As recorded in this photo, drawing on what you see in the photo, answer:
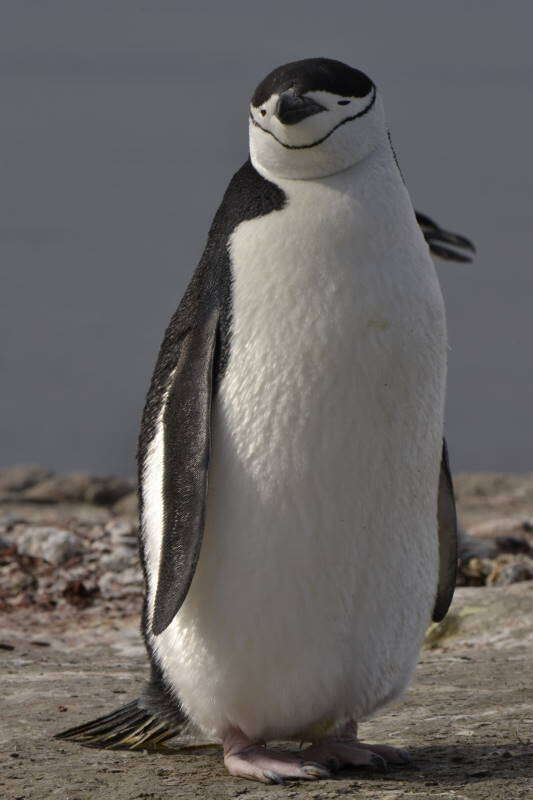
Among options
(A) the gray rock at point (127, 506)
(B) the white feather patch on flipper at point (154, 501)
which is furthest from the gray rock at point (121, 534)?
(B) the white feather patch on flipper at point (154, 501)

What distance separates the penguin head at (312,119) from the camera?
3.42 meters

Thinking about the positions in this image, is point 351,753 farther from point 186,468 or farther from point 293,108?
point 293,108

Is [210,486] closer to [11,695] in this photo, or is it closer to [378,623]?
[378,623]

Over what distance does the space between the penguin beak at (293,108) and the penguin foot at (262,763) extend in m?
1.87

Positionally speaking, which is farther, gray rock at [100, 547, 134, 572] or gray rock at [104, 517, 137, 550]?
gray rock at [104, 517, 137, 550]

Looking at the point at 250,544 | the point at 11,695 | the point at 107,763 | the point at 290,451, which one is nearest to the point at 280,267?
the point at 290,451

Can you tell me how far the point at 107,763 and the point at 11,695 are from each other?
3.95ft

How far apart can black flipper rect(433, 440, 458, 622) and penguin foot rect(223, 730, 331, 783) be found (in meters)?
0.84

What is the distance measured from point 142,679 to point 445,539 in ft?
6.34

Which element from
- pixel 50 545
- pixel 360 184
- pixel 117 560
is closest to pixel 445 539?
pixel 360 184

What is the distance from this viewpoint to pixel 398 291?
343 cm

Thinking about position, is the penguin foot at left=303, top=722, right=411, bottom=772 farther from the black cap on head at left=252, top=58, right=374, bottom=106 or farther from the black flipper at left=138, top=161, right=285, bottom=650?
the black cap on head at left=252, top=58, right=374, bottom=106

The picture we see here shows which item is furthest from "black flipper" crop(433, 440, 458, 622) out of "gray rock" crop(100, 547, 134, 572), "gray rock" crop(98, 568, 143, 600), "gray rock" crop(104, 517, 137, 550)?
"gray rock" crop(104, 517, 137, 550)

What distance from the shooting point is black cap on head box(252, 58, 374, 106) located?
3443mm
